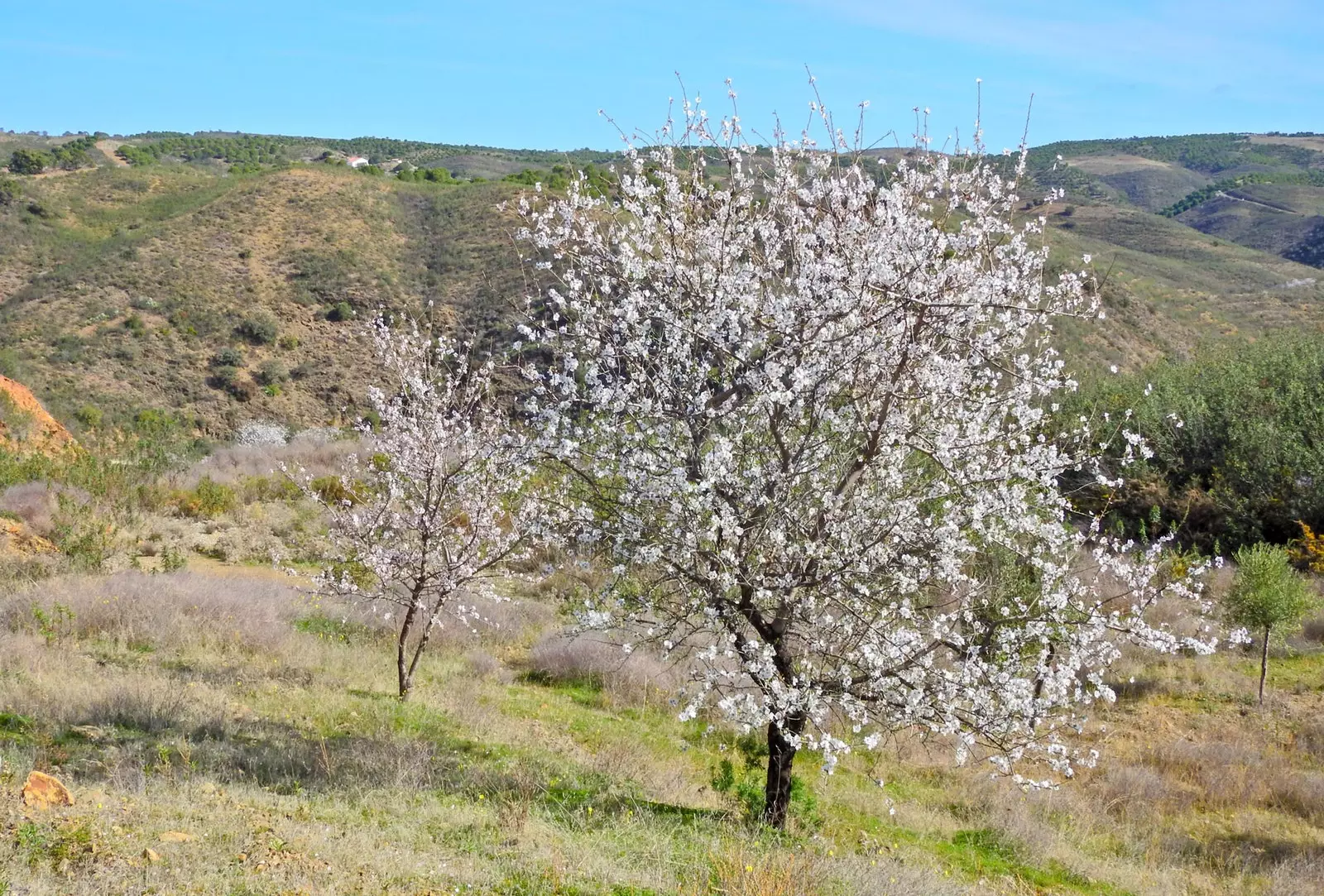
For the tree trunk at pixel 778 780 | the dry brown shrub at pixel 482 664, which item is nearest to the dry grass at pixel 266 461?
the dry brown shrub at pixel 482 664

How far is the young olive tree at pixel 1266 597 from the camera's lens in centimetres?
1355

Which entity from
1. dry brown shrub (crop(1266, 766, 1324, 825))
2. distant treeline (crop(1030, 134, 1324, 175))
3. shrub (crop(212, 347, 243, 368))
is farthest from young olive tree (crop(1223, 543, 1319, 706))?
distant treeline (crop(1030, 134, 1324, 175))

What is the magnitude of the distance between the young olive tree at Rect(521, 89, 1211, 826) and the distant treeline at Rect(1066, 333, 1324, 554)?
1279 centimetres

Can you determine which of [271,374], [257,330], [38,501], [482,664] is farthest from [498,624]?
[257,330]

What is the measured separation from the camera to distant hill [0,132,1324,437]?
128ft

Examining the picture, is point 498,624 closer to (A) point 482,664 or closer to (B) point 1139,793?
(A) point 482,664

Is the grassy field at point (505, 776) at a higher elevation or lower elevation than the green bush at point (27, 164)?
lower

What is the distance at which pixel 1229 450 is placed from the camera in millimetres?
22562

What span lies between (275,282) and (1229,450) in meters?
43.2

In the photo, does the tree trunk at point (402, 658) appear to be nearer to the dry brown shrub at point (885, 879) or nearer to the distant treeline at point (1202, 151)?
the dry brown shrub at point (885, 879)

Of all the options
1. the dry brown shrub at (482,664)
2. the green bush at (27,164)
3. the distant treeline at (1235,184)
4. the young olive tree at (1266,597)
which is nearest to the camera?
the dry brown shrub at (482,664)

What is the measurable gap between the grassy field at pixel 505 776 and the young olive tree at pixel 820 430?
1.33 metres

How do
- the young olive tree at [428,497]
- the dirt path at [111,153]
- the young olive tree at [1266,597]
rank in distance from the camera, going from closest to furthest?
the young olive tree at [428,497]
the young olive tree at [1266,597]
the dirt path at [111,153]

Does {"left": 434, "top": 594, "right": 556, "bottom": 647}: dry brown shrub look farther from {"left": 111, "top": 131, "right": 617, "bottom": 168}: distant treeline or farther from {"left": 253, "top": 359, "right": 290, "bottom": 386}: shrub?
{"left": 111, "top": 131, "right": 617, "bottom": 168}: distant treeline
